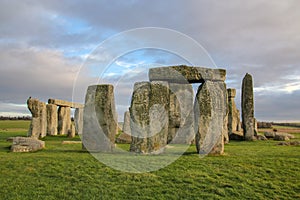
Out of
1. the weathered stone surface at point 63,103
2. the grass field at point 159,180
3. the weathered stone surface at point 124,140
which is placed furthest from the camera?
the weathered stone surface at point 63,103

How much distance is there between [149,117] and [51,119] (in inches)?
503

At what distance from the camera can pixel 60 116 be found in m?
24.1

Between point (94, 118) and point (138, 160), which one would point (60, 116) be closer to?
point (94, 118)

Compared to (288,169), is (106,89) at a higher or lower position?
higher

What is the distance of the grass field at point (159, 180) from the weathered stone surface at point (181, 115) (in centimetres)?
763

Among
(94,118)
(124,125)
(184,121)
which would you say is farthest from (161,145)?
(124,125)

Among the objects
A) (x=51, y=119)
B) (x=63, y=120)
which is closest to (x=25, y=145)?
(x=51, y=119)

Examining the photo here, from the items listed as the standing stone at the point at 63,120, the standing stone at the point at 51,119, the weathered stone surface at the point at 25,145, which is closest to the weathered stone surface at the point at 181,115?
the weathered stone surface at the point at 25,145

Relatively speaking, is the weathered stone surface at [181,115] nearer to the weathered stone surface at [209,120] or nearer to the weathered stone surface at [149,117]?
the weathered stone surface at [149,117]

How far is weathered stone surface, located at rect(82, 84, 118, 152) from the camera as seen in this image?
39.0 feet

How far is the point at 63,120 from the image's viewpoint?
78.7 ft

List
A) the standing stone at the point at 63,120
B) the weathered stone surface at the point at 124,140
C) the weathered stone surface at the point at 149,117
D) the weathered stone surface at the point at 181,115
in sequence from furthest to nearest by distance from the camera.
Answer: the standing stone at the point at 63,120 < the weathered stone surface at the point at 181,115 < the weathered stone surface at the point at 124,140 < the weathered stone surface at the point at 149,117

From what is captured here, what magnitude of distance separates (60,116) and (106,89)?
13.1 metres

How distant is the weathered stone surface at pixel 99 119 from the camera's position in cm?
1188
